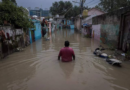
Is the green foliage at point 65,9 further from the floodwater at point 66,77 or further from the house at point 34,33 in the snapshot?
the floodwater at point 66,77

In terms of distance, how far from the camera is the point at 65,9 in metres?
46.2

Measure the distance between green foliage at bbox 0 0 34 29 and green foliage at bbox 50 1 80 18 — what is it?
3680cm

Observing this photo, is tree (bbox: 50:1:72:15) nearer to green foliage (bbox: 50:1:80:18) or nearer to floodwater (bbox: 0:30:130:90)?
green foliage (bbox: 50:1:80:18)

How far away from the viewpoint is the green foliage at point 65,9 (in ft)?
144

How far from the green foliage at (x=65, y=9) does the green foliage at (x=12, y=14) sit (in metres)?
36.8

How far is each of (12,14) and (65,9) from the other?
133 ft

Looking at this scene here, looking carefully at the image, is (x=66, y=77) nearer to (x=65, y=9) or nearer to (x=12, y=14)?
(x=12, y=14)

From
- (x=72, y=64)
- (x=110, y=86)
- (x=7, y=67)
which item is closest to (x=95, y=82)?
(x=110, y=86)

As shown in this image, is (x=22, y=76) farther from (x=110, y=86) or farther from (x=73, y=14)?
(x=73, y=14)

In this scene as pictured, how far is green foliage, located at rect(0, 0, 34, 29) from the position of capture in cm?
730

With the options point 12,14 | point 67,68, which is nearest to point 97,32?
point 12,14

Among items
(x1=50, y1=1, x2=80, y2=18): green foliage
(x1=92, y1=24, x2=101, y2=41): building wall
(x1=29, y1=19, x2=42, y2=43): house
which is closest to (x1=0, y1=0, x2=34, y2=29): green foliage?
(x1=29, y1=19, x2=42, y2=43): house

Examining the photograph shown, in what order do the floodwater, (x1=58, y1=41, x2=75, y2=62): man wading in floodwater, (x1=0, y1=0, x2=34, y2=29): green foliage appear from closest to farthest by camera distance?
1. the floodwater
2. (x1=58, y1=41, x2=75, y2=62): man wading in floodwater
3. (x1=0, y1=0, x2=34, y2=29): green foliage

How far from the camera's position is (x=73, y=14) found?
4422 cm
